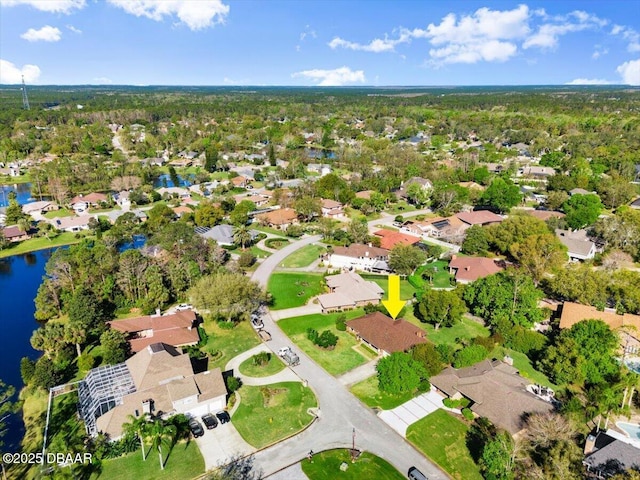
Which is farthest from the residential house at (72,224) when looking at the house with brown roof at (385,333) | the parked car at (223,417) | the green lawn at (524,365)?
the green lawn at (524,365)

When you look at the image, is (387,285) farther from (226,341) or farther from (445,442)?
(445,442)

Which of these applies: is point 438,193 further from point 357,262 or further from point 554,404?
point 554,404

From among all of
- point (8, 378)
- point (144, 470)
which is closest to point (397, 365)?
point (144, 470)

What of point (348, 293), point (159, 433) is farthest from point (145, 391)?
point (348, 293)

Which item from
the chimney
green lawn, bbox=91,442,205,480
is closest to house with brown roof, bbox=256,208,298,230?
green lawn, bbox=91,442,205,480

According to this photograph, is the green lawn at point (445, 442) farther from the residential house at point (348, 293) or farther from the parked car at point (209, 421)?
the residential house at point (348, 293)
